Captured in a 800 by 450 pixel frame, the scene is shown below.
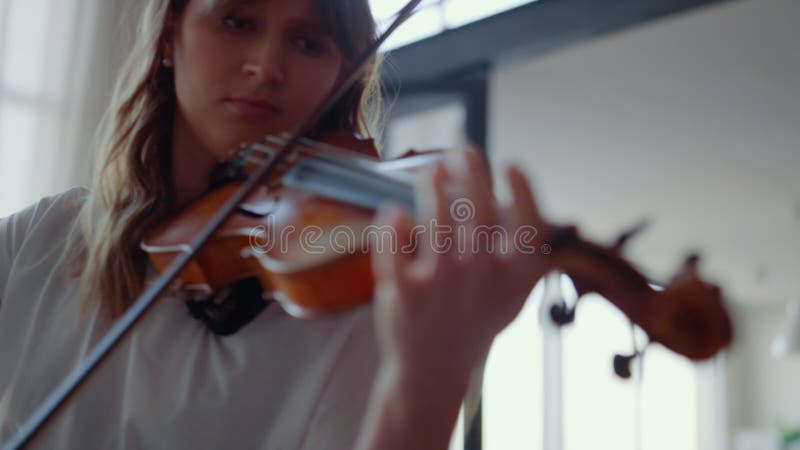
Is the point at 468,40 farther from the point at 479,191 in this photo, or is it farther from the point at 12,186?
the point at 479,191

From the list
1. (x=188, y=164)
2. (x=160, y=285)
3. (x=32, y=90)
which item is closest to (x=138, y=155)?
(x=188, y=164)

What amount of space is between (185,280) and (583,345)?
5092 mm

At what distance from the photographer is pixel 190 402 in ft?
2.20

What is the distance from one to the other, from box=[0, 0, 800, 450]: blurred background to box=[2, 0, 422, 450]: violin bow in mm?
83

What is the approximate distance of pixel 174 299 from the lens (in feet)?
A: 2.37

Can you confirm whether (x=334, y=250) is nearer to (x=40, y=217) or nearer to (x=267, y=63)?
(x=267, y=63)

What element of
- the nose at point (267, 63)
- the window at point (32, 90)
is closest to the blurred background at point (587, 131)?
the window at point (32, 90)

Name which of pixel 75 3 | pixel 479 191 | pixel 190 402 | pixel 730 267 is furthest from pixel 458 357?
pixel 730 267

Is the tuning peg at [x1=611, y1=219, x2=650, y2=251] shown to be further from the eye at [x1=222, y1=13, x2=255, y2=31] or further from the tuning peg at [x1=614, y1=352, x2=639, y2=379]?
the eye at [x1=222, y1=13, x2=255, y2=31]

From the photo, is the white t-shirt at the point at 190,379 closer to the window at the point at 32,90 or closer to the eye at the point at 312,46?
the eye at the point at 312,46

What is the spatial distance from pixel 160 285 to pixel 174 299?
144 mm

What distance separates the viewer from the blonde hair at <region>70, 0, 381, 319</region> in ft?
2.42

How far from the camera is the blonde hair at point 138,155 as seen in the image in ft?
2.42

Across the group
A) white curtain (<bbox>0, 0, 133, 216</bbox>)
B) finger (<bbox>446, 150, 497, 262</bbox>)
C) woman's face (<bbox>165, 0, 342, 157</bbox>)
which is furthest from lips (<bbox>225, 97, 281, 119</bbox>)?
white curtain (<bbox>0, 0, 133, 216</bbox>)
